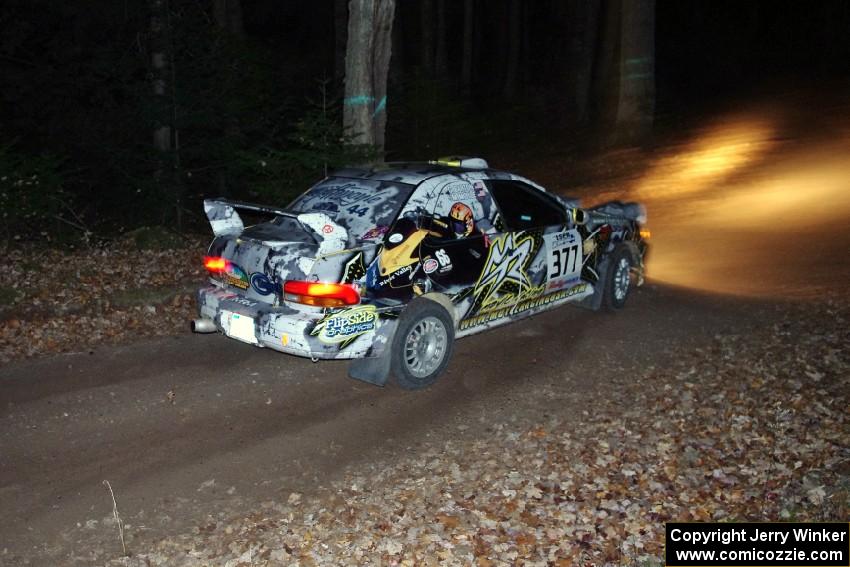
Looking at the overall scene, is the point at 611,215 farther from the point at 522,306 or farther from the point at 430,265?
the point at 430,265

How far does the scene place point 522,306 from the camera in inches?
309

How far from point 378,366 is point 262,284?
115 cm

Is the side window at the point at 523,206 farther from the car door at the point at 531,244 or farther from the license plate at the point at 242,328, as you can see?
the license plate at the point at 242,328

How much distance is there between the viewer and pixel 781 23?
47.6m

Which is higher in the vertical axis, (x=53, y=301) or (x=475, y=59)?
(x=475, y=59)

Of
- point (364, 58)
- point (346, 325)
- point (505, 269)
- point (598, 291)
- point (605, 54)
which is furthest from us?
point (605, 54)

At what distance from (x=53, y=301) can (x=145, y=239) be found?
295cm

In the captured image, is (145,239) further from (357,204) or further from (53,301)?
(357,204)

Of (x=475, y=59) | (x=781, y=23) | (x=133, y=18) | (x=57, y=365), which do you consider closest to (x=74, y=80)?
(x=133, y=18)

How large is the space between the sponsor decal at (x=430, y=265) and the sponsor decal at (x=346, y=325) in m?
0.64

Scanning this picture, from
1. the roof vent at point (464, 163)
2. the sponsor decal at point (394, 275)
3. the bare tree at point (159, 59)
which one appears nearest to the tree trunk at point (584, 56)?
the bare tree at point (159, 59)

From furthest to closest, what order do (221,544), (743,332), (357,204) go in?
(743,332) < (357,204) < (221,544)

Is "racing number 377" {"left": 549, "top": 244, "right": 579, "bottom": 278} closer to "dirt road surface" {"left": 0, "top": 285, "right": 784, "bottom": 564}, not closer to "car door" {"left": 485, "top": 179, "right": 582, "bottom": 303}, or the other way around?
"car door" {"left": 485, "top": 179, "right": 582, "bottom": 303}

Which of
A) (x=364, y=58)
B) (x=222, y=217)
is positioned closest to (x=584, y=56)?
(x=364, y=58)
